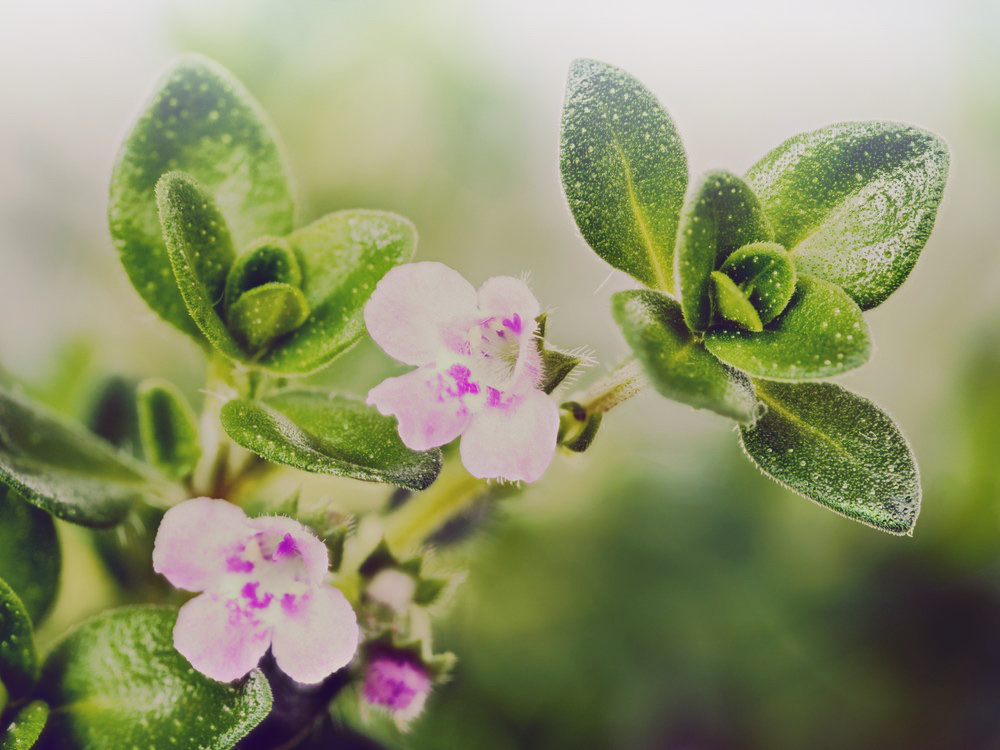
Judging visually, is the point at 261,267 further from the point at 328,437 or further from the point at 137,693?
the point at 137,693

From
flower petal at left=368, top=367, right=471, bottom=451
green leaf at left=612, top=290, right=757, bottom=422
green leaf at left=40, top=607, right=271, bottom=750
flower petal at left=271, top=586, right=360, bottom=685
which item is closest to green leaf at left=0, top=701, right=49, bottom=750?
green leaf at left=40, top=607, right=271, bottom=750

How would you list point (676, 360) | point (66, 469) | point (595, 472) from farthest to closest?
point (595, 472) < point (66, 469) < point (676, 360)

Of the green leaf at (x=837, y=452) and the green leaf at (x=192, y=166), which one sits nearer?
the green leaf at (x=837, y=452)

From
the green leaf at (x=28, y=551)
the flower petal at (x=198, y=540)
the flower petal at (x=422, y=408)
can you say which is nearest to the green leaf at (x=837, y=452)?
the flower petal at (x=422, y=408)

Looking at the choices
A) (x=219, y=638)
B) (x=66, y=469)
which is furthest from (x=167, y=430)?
(x=219, y=638)

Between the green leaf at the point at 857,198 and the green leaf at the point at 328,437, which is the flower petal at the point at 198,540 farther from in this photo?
the green leaf at the point at 857,198

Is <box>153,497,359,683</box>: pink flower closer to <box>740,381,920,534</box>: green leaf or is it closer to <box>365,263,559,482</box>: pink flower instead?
<box>365,263,559,482</box>: pink flower
